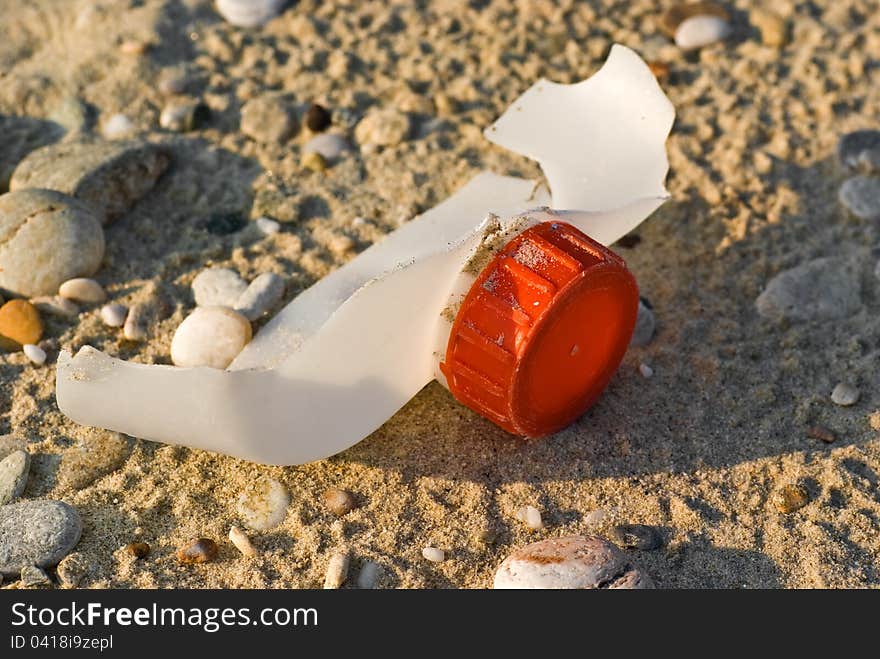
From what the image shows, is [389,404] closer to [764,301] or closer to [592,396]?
[592,396]

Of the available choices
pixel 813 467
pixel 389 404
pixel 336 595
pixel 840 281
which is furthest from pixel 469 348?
pixel 840 281

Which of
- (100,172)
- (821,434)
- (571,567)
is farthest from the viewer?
(100,172)

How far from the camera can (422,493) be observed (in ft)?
7.81

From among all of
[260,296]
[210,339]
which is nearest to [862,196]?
[260,296]

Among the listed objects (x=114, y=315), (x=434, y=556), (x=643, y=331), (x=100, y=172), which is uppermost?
(x=100, y=172)

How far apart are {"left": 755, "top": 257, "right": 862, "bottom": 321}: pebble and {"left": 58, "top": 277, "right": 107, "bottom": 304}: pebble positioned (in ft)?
5.10

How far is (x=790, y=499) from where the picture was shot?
2.36 meters

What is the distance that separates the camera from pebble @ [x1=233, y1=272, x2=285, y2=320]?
2.73 meters

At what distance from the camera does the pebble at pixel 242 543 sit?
88.5 inches

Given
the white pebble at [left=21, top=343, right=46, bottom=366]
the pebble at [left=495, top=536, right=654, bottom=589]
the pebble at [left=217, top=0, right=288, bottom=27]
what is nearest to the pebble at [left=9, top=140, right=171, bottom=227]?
the white pebble at [left=21, top=343, right=46, bottom=366]

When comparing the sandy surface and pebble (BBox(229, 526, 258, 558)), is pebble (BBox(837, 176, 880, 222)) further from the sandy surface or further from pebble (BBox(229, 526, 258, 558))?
pebble (BBox(229, 526, 258, 558))

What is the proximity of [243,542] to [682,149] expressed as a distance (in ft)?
5.45

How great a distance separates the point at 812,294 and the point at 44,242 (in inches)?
71.0

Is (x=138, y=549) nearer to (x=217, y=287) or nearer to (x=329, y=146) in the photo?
(x=217, y=287)
